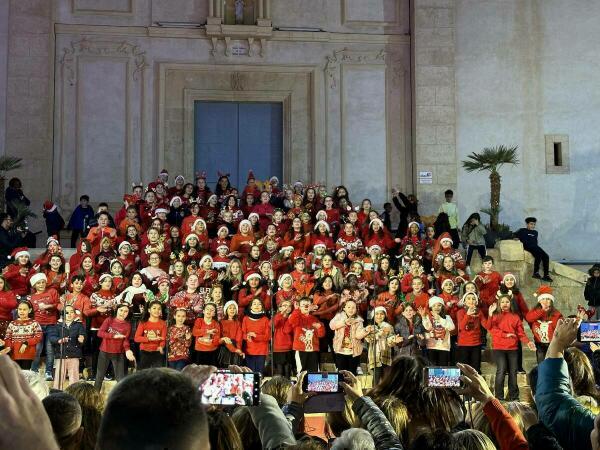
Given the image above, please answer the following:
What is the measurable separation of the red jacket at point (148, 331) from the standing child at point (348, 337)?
2.54 meters

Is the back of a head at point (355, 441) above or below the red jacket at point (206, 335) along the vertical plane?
above

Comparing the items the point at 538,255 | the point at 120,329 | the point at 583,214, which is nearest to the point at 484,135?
the point at 583,214

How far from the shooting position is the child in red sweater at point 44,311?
39.6ft

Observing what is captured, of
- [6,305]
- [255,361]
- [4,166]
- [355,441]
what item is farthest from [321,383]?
[4,166]

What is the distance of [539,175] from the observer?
21953mm

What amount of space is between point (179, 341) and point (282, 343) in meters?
1.57

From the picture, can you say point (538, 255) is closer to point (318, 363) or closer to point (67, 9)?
point (318, 363)

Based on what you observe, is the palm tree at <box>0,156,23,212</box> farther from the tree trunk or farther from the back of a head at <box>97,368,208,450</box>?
the back of a head at <box>97,368,208,450</box>

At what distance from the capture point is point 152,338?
1177 centimetres

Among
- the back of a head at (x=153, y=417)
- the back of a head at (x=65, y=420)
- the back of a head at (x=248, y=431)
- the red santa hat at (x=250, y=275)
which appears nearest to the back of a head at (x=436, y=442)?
the back of a head at (x=248, y=431)

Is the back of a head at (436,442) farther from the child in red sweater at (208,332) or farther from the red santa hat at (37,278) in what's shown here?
the red santa hat at (37,278)

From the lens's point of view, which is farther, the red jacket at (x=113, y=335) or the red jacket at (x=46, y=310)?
the red jacket at (x=46, y=310)

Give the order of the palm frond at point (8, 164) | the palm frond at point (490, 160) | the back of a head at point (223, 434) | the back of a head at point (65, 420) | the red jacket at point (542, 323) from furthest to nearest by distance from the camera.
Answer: the palm frond at point (490, 160) → the palm frond at point (8, 164) → the red jacket at point (542, 323) → the back of a head at point (223, 434) → the back of a head at point (65, 420)

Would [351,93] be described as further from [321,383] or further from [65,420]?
[65,420]
